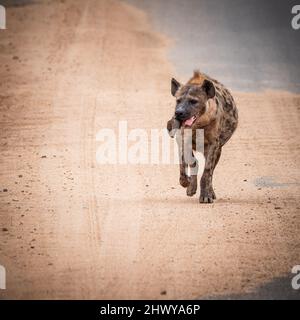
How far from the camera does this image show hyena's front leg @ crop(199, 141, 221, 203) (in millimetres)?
9555

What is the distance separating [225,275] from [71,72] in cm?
893

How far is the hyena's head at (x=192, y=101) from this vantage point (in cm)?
943

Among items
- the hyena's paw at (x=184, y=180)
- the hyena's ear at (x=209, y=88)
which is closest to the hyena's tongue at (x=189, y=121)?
the hyena's ear at (x=209, y=88)

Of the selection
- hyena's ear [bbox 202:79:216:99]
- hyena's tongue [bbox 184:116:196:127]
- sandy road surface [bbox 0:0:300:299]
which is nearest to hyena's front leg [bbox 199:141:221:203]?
sandy road surface [bbox 0:0:300:299]

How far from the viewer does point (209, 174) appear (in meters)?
9.70

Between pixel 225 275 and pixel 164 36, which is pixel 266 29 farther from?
pixel 225 275

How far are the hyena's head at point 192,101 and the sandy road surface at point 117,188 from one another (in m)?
0.90

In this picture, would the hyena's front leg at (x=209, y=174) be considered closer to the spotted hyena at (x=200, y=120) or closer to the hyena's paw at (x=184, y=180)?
the spotted hyena at (x=200, y=120)

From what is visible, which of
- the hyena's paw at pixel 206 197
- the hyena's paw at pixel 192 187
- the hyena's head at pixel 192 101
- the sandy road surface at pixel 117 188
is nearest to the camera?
the sandy road surface at pixel 117 188

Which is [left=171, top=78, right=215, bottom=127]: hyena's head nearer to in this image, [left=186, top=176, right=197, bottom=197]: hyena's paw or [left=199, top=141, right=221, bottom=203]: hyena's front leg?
[left=199, top=141, right=221, bottom=203]: hyena's front leg

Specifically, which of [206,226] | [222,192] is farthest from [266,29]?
[206,226]

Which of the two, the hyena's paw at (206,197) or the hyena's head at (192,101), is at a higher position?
the hyena's head at (192,101)

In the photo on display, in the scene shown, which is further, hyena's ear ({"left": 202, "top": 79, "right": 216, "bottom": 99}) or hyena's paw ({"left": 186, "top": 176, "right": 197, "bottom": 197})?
hyena's paw ({"left": 186, "top": 176, "right": 197, "bottom": 197})

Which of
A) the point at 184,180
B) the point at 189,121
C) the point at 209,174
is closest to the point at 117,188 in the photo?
the point at 184,180
